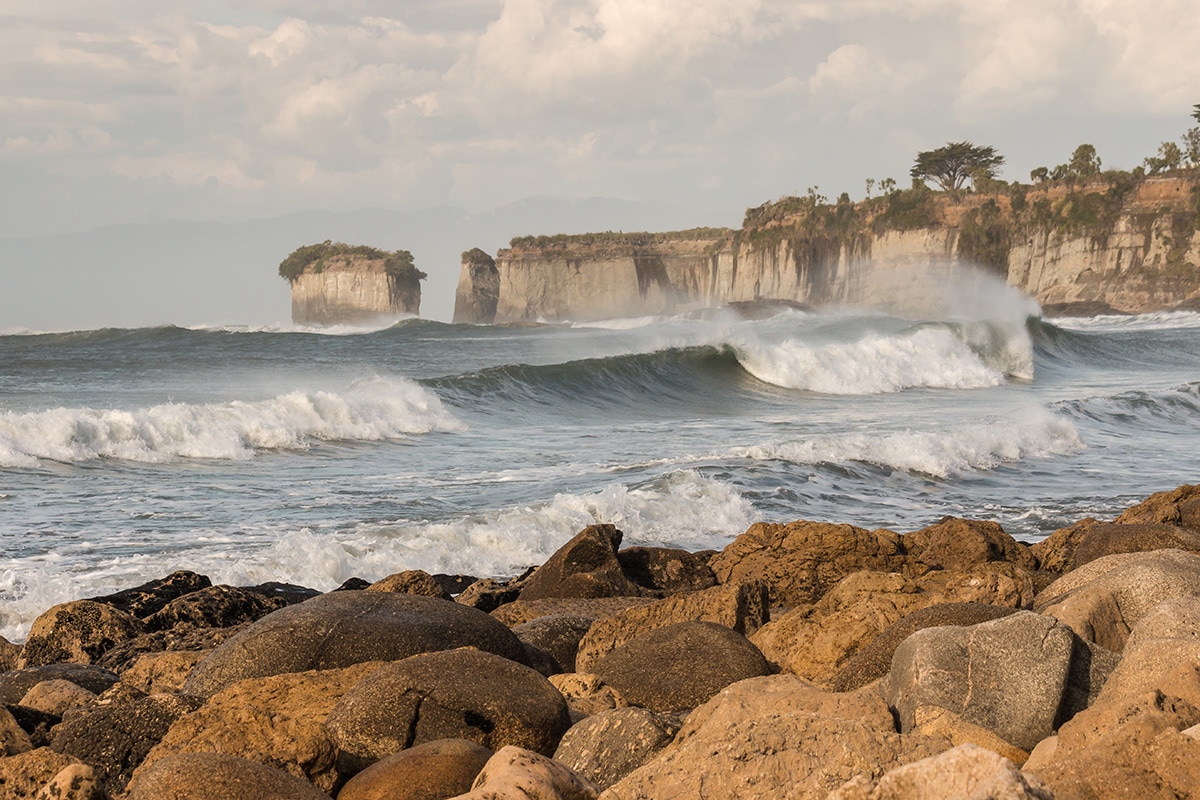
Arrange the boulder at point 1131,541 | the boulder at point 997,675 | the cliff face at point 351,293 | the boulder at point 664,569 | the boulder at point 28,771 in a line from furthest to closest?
the cliff face at point 351,293, the boulder at point 664,569, the boulder at point 1131,541, the boulder at point 997,675, the boulder at point 28,771

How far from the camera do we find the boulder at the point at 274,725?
12.9ft

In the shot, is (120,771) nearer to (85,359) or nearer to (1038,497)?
(1038,497)

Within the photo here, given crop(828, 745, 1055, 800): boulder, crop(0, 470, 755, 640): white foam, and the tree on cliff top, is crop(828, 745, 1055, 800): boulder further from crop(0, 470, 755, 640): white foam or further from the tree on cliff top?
the tree on cliff top

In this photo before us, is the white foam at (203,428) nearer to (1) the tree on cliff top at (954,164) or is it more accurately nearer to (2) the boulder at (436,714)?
(2) the boulder at (436,714)

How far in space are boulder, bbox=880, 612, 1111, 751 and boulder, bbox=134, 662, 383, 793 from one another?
6.39 ft

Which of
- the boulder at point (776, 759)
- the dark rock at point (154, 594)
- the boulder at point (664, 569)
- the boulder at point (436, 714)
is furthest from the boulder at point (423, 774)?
the boulder at point (664, 569)

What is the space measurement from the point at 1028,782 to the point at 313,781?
2448mm

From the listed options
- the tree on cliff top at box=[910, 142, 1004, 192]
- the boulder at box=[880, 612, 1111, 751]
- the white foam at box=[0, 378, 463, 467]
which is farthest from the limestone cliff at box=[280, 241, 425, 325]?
the boulder at box=[880, 612, 1111, 751]

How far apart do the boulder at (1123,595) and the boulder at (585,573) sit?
3117 millimetres

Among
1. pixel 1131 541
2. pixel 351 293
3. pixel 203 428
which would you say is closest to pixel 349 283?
pixel 351 293

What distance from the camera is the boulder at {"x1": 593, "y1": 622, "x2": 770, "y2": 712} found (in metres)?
4.95

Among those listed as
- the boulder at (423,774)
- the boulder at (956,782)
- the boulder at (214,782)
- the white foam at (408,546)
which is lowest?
the white foam at (408,546)

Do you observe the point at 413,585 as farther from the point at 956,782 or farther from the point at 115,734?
the point at 956,782

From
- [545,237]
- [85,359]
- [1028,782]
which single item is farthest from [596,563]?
[545,237]
